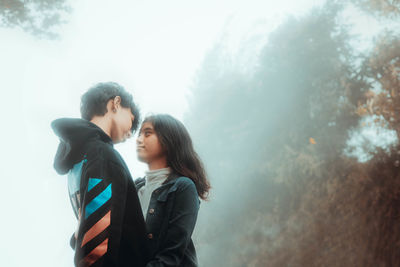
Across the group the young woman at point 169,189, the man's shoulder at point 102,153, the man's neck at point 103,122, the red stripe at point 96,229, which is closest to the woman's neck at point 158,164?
the young woman at point 169,189

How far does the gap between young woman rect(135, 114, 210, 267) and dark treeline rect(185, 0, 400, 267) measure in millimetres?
5371

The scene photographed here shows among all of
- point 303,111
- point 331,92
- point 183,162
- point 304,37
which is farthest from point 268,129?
point 183,162

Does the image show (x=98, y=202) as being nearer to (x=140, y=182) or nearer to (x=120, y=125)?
(x=120, y=125)

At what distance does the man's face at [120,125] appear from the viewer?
3.96ft

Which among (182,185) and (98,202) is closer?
(98,202)

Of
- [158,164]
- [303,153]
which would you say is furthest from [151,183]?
[303,153]

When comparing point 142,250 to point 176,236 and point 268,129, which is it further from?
point 268,129

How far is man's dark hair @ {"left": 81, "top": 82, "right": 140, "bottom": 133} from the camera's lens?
121cm

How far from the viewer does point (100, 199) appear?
33.5 inches

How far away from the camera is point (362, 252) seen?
217 inches

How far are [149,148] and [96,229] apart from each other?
573 mm

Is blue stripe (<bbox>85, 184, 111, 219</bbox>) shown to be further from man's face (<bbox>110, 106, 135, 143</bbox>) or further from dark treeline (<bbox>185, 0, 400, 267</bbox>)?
dark treeline (<bbox>185, 0, 400, 267</bbox>)

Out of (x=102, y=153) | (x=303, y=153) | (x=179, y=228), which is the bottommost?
(x=303, y=153)

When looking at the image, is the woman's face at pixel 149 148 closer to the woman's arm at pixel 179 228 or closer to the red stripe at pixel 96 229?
the woman's arm at pixel 179 228
